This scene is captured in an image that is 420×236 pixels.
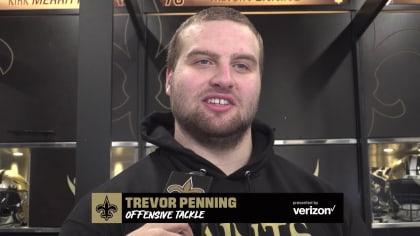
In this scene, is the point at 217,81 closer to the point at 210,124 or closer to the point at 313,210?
the point at 210,124

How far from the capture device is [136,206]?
60 centimetres

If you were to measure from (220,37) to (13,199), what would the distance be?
3.04ft

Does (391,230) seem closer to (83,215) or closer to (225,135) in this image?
(225,135)

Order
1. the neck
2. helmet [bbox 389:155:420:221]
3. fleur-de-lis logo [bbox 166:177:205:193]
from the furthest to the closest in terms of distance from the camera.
Answer: helmet [bbox 389:155:420:221] → the neck → fleur-de-lis logo [bbox 166:177:205:193]

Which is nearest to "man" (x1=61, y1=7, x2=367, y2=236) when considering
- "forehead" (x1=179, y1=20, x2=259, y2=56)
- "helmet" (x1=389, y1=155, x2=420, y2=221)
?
"forehead" (x1=179, y1=20, x2=259, y2=56)

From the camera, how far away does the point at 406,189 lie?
129 centimetres

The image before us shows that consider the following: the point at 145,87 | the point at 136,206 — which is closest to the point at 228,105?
the point at 136,206

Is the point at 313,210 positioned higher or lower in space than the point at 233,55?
lower

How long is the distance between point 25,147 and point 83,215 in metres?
0.83

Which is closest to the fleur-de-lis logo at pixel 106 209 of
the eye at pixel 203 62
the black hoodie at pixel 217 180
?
the black hoodie at pixel 217 180

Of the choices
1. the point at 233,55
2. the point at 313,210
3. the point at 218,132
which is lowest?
the point at 313,210

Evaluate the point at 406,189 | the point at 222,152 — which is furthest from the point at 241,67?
the point at 406,189

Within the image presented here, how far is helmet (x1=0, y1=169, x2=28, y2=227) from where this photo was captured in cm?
130

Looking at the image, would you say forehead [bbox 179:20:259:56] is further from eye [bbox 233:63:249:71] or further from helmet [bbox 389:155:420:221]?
helmet [bbox 389:155:420:221]
